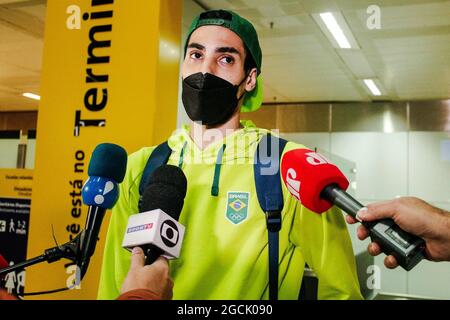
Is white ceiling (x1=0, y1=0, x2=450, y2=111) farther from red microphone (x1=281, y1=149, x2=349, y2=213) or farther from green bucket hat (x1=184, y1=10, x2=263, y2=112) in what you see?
red microphone (x1=281, y1=149, x2=349, y2=213)

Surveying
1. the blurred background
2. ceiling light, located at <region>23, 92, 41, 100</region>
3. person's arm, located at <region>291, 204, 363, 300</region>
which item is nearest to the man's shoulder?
person's arm, located at <region>291, 204, 363, 300</region>

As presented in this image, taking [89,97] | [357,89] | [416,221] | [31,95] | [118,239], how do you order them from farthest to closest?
[31,95], [357,89], [89,97], [118,239], [416,221]

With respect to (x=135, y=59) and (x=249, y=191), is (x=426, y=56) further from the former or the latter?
(x=249, y=191)

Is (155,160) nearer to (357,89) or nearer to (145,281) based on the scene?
(145,281)

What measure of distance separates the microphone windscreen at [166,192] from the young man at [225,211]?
19 centimetres

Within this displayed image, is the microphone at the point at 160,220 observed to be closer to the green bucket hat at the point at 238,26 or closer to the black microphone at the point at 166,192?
the black microphone at the point at 166,192

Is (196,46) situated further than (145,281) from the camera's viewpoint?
Yes

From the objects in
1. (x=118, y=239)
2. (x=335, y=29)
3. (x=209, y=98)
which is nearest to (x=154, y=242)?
(x=118, y=239)

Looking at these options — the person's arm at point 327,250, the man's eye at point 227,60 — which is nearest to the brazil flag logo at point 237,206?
the person's arm at point 327,250

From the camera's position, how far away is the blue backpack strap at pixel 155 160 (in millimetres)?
1110

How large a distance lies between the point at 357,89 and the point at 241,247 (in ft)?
13.7

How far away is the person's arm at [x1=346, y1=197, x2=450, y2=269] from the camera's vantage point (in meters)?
0.70

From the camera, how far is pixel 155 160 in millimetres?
1162

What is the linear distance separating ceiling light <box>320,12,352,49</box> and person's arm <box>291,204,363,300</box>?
2072 mm
